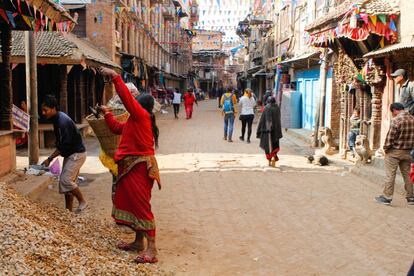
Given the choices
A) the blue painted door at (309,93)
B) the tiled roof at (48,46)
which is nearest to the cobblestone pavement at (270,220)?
the tiled roof at (48,46)

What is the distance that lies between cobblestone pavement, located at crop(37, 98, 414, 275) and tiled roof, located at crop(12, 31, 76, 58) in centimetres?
386

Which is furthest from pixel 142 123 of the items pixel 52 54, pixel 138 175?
pixel 52 54

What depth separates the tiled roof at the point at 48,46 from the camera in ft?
47.9

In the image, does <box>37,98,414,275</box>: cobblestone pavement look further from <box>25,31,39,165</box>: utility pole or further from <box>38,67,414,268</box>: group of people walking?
<box>25,31,39,165</box>: utility pole

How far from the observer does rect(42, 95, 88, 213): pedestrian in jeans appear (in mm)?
6914

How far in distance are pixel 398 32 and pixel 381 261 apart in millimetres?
6819

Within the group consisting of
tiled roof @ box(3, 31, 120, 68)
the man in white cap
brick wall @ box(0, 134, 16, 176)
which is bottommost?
brick wall @ box(0, 134, 16, 176)

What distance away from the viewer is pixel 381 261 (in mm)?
5480

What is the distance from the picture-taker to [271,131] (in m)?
12.0

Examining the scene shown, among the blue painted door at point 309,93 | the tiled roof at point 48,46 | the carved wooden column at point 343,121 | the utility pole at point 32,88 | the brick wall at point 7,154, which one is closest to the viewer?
the brick wall at point 7,154

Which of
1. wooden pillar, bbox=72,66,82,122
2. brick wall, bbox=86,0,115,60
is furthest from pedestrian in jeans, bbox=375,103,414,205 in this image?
brick wall, bbox=86,0,115,60

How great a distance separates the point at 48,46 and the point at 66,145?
9.20 meters

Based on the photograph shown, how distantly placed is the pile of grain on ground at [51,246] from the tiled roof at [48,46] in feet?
30.3

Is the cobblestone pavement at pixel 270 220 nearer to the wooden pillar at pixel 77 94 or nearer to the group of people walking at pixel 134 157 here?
the group of people walking at pixel 134 157
